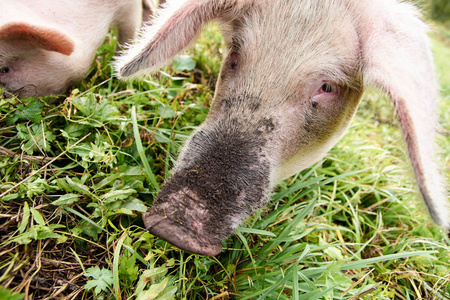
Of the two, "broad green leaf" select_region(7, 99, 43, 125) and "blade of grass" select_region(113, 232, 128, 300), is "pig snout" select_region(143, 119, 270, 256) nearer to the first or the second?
"blade of grass" select_region(113, 232, 128, 300)

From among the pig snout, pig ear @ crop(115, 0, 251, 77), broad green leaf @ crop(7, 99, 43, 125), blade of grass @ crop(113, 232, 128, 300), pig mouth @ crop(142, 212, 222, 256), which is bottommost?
blade of grass @ crop(113, 232, 128, 300)

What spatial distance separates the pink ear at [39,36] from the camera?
200 centimetres

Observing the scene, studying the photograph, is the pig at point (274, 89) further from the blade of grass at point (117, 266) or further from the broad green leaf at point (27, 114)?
the broad green leaf at point (27, 114)

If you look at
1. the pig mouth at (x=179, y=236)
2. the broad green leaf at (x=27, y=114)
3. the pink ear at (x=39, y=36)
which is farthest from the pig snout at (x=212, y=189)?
the pink ear at (x=39, y=36)

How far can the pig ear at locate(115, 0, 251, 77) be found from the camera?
177 cm

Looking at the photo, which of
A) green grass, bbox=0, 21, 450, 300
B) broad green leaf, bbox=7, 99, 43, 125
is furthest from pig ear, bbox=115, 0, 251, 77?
broad green leaf, bbox=7, 99, 43, 125

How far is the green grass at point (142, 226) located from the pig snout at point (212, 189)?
0.26 meters

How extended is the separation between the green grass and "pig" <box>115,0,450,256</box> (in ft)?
0.53

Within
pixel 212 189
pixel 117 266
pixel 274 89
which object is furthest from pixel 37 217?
pixel 274 89

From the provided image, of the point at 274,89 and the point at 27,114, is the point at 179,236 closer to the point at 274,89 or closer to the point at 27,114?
the point at 274,89

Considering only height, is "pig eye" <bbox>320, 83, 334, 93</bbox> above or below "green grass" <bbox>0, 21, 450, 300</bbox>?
above

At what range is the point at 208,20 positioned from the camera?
6.53ft

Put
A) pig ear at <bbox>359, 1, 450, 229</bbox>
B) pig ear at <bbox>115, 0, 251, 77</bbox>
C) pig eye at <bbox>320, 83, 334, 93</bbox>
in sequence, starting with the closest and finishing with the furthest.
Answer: pig ear at <bbox>359, 1, 450, 229</bbox>
pig ear at <bbox>115, 0, 251, 77</bbox>
pig eye at <bbox>320, 83, 334, 93</bbox>

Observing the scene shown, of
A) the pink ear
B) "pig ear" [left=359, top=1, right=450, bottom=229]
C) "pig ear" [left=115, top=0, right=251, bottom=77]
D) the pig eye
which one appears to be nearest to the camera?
"pig ear" [left=359, top=1, right=450, bottom=229]
